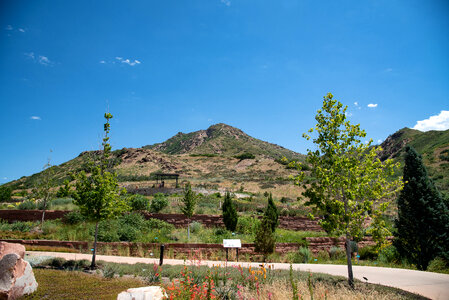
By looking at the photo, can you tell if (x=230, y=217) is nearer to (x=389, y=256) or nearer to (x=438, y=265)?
(x=389, y=256)

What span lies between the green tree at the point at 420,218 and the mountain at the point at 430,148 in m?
13.7

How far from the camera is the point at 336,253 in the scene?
15.0m

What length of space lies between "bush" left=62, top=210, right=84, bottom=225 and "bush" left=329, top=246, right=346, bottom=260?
53.6ft

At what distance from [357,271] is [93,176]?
11650mm

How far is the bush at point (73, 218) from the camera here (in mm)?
18547

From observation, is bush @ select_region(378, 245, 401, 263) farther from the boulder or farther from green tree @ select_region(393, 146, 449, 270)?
A: the boulder

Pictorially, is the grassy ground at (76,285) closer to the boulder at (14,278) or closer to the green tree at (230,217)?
the boulder at (14,278)

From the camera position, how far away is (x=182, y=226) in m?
19.1

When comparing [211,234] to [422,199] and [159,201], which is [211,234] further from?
[422,199]

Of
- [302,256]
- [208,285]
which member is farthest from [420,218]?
[208,285]

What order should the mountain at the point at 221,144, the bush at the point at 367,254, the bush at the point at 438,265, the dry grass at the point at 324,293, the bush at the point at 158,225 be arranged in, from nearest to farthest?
the dry grass at the point at 324,293, the bush at the point at 438,265, the bush at the point at 367,254, the bush at the point at 158,225, the mountain at the point at 221,144

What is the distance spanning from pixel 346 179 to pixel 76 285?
8383 mm

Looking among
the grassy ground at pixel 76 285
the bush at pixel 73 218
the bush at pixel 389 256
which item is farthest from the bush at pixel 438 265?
the bush at pixel 73 218

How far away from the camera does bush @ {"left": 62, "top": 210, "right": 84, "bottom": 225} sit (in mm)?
18547
